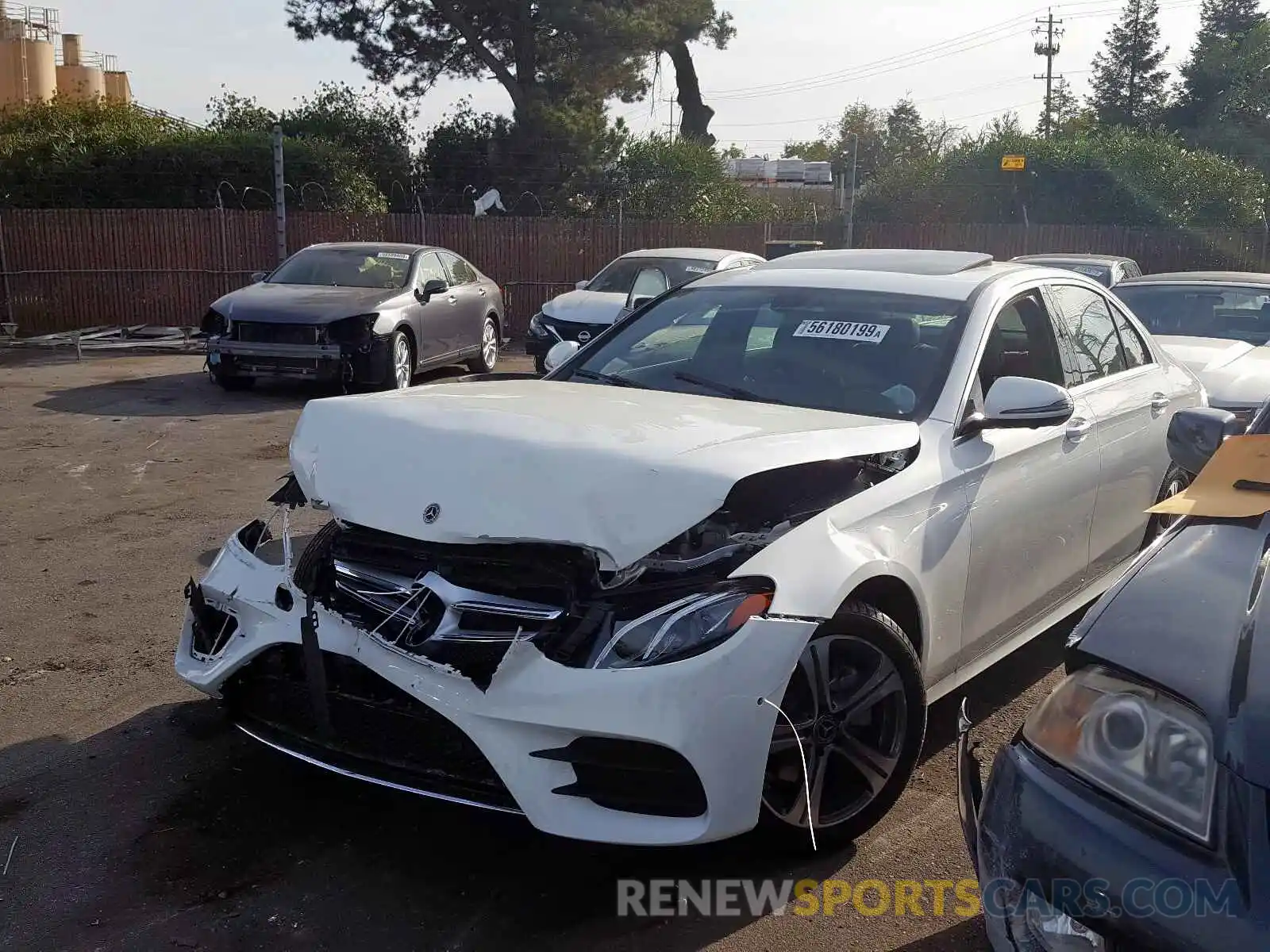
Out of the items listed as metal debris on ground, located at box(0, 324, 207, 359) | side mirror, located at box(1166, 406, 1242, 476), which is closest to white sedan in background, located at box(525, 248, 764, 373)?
metal debris on ground, located at box(0, 324, 207, 359)

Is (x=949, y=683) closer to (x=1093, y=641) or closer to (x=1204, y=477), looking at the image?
(x=1204, y=477)

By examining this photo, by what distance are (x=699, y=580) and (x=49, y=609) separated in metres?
3.60

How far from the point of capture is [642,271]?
13.5 metres

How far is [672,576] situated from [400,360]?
9130 millimetres

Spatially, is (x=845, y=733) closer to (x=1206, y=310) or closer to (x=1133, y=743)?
(x=1133, y=743)

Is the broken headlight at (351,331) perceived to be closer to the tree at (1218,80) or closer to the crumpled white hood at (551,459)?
the crumpled white hood at (551,459)

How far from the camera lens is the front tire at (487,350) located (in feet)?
46.7

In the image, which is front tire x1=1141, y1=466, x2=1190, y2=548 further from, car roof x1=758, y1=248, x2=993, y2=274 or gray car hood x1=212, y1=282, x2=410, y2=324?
gray car hood x1=212, y1=282, x2=410, y2=324

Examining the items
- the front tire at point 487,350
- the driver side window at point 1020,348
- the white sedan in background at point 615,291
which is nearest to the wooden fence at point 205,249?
the front tire at point 487,350

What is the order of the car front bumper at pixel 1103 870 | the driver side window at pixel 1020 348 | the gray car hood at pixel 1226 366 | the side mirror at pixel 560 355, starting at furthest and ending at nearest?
the gray car hood at pixel 1226 366 → the side mirror at pixel 560 355 → the driver side window at pixel 1020 348 → the car front bumper at pixel 1103 870

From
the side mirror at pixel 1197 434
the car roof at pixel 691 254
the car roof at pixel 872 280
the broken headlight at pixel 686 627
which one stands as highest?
the car roof at pixel 691 254

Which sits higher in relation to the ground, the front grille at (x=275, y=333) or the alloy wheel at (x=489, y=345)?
the front grille at (x=275, y=333)

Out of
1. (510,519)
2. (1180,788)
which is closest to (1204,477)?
(1180,788)

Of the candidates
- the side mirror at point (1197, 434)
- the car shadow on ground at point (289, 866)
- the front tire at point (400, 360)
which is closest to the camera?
the car shadow on ground at point (289, 866)
